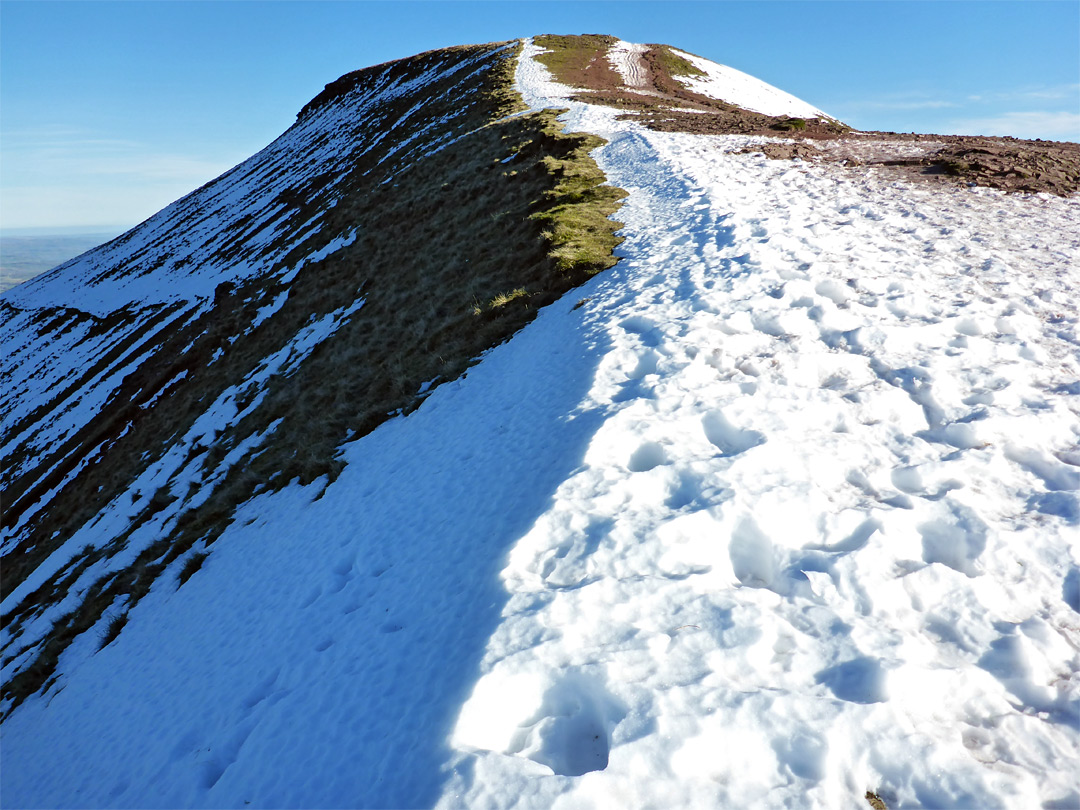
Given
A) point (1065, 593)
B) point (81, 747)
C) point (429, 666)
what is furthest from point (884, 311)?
point (81, 747)

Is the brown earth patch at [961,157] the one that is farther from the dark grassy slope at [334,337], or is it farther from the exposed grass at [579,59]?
the exposed grass at [579,59]

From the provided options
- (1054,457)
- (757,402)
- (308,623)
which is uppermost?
(757,402)

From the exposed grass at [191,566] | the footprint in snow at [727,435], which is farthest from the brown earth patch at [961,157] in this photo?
the exposed grass at [191,566]

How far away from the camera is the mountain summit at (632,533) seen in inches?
151

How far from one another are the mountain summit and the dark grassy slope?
205 mm

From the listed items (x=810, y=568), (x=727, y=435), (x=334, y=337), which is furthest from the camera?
(x=334, y=337)

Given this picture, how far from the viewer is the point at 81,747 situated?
7898 mm

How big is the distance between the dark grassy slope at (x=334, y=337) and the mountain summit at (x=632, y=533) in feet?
0.67

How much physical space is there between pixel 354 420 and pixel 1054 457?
12.4 metres

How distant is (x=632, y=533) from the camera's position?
5.42 m

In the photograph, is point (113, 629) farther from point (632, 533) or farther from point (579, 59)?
point (579, 59)

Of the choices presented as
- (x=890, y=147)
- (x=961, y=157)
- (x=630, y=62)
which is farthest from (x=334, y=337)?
(x=630, y=62)

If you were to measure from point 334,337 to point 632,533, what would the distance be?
1735 centimetres

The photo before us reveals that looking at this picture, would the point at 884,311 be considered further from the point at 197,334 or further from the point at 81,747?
the point at 197,334
